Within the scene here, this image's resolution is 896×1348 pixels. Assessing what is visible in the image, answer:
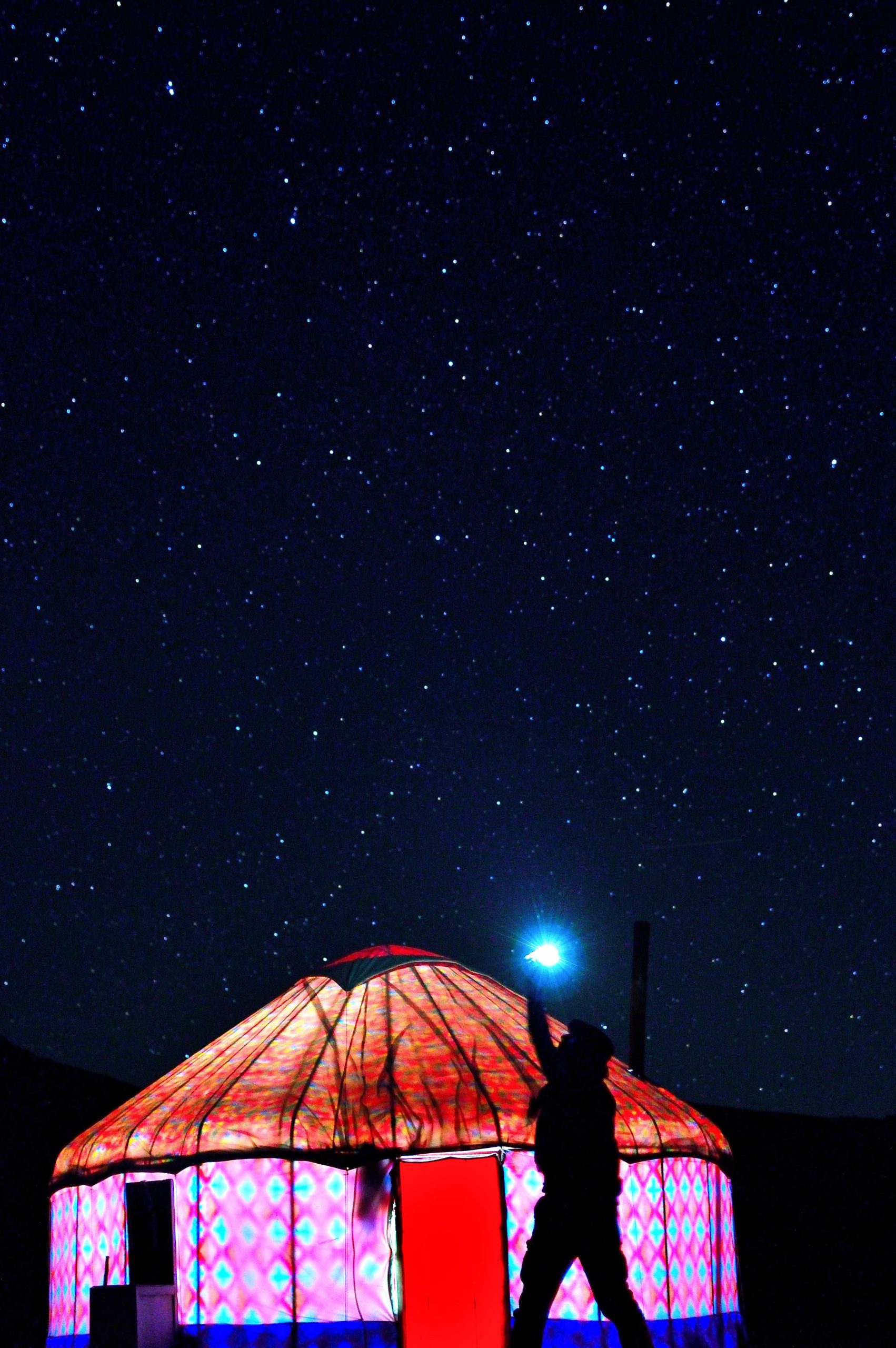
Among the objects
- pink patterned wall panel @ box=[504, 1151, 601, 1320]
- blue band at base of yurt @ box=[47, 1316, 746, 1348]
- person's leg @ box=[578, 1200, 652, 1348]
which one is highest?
person's leg @ box=[578, 1200, 652, 1348]

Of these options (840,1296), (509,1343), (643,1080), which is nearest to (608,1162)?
(509,1343)

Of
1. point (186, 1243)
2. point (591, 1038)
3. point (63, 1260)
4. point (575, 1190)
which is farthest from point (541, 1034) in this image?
point (63, 1260)

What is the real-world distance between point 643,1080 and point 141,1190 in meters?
2.53

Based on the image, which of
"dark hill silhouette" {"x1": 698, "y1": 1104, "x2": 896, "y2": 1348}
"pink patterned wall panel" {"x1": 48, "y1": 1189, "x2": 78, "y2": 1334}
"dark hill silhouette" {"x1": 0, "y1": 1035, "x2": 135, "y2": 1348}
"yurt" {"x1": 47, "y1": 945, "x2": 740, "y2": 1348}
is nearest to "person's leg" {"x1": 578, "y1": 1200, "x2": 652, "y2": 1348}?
"yurt" {"x1": 47, "y1": 945, "x2": 740, "y2": 1348}

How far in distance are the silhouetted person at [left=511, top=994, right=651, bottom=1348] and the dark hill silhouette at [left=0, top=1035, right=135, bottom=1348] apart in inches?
208

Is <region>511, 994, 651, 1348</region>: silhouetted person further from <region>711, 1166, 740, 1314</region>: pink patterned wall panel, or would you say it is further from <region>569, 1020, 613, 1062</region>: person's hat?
<region>711, 1166, 740, 1314</region>: pink patterned wall panel

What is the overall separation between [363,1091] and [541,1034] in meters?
2.53

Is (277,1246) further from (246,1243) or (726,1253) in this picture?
(726,1253)

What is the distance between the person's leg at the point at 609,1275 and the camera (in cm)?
374

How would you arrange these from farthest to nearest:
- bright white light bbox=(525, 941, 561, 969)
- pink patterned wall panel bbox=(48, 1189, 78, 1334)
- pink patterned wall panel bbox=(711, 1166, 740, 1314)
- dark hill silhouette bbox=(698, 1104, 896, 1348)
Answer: dark hill silhouette bbox=(698, 1104, 896, 1348), pink patterned wall panel bbox=(711, 1166, 740, 1314), pink patterned wall panel bbox=(48, 1189, 78, 1334), bright white light bbox=(525, 941, 561, 969)

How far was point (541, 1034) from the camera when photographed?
4230mm

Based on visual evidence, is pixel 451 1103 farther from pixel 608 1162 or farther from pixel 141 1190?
pixel 608 1162

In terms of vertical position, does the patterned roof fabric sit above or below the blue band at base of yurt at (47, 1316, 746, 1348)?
above

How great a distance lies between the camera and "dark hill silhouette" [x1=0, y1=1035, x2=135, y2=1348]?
873cm
